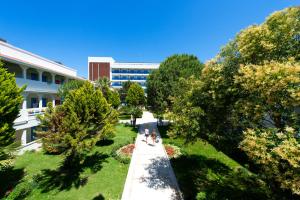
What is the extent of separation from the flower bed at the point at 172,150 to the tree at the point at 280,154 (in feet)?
38.0

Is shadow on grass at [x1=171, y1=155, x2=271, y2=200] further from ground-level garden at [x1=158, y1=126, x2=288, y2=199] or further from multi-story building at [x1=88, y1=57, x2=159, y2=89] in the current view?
multi-story building at [x1=88, y1=57, x2=159, y2=89]

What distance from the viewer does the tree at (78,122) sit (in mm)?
11586

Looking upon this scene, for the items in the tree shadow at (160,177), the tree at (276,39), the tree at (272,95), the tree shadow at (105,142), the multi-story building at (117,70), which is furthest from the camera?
the multi-story building at (117,70)

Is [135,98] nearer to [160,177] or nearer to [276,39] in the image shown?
[160,177]

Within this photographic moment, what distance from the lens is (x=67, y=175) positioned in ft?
43.2

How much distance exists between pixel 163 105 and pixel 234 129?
13.3 meters

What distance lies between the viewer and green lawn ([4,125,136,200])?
10734 millimetres

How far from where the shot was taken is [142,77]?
83.1 meters

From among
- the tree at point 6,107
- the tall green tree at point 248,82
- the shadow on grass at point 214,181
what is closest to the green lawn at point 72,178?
the tree at point 6,107

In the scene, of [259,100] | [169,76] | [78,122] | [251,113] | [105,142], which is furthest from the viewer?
[169,76]

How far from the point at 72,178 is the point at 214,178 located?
1042cm

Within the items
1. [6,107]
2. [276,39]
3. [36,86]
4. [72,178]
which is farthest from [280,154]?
[36,86]

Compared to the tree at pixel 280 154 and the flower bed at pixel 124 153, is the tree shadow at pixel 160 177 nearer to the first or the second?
the flower bed at pixel 124 153

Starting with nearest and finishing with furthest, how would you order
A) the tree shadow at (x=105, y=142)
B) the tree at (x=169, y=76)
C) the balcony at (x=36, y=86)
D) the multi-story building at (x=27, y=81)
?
the multi-story building at (x=27, y=81)
the balcony at (x=36, y=86)
the tree shadow at (x=105, y=142)
the tree at (x=169, y=76)
